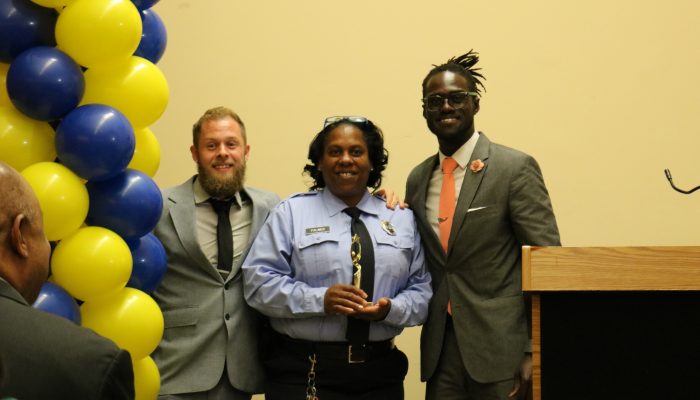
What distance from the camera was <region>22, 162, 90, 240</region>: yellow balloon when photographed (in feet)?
8.54

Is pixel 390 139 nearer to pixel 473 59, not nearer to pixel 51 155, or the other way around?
pixel 473 59

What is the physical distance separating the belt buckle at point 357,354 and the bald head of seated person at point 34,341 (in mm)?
1515

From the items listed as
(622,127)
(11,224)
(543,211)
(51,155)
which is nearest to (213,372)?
(51,155)

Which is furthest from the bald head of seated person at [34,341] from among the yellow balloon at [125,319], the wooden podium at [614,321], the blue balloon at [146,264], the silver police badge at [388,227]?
the silver police badge at [388,227]

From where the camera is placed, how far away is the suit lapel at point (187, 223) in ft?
10.5

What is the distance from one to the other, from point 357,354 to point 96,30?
1280 mm

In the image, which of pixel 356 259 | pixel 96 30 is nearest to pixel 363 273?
pixel 356 259

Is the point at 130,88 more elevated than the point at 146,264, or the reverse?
the point at 130,88

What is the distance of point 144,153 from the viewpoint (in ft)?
10.2

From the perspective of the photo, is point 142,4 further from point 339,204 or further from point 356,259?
point 356,259

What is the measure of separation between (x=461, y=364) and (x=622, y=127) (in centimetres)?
170

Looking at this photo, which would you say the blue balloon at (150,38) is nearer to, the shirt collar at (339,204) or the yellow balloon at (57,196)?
the yellow balloon at (57,196)

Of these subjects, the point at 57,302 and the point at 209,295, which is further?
the point at 209,295

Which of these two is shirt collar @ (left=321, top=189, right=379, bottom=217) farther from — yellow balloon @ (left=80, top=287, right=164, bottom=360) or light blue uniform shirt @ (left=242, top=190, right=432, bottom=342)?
yellow balloon @ (left=80, top=287, right=164, bottom=360)
